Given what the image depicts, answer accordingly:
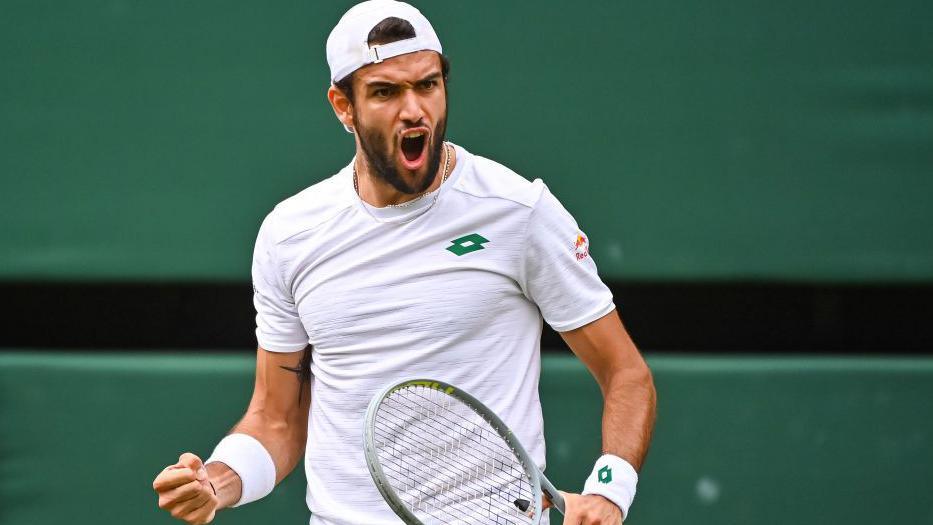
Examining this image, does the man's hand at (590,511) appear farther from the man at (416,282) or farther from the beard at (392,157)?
the beard at (392,157)

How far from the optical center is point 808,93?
8.91ft

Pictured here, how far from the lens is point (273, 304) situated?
1.92 m

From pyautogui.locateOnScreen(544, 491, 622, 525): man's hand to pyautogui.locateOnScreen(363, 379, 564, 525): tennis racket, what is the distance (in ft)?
0.36

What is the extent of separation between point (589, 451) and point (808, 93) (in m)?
0.90

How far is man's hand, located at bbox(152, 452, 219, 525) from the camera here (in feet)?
5.26

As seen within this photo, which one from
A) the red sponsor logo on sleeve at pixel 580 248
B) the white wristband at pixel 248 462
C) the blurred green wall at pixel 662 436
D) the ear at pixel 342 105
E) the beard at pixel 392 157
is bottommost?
the blurred green wall at pixel 662 436

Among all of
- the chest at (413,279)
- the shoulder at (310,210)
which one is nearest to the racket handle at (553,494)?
the chest at (413,279)

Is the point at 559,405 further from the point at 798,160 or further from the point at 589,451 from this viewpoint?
the point at 798,160

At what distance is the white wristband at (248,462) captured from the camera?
1.87m

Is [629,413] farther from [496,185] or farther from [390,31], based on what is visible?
[390,31]

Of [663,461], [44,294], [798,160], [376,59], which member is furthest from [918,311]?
[44,294]

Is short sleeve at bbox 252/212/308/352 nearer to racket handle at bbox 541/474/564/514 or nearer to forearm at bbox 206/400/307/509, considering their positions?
forearm at bbox 206/400/307/509

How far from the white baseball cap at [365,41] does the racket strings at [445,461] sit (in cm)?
47

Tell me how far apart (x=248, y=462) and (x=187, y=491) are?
10.4 inches
